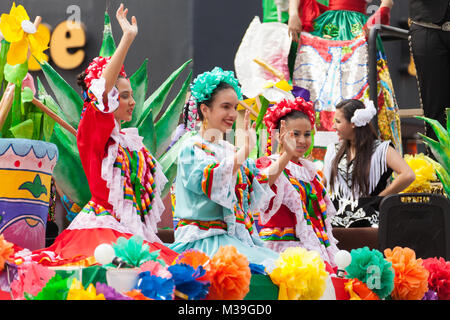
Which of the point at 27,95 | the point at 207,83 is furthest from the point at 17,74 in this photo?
the point at 207,83

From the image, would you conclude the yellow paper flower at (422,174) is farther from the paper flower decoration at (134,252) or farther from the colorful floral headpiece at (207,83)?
the paper flower decoration at (134,252)

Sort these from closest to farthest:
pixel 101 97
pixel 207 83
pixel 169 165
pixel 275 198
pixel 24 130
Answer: pixel 101 97, pixel 24 130, pixel 207 83, pixel 275 198, pixel 169 165

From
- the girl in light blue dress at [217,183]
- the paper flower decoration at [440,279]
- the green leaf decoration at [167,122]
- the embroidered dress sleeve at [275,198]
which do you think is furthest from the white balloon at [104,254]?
the green leaf decoration at [167,122]

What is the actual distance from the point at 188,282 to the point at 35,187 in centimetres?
94

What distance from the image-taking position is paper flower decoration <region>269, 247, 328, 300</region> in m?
2.49

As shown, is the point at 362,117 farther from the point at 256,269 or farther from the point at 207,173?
the point at 256,269

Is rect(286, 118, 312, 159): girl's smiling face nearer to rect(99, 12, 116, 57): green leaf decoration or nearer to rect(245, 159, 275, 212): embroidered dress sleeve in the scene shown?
rect(245, 159, 275, 212): embroidered dress sleeve

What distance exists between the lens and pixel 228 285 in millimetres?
2229

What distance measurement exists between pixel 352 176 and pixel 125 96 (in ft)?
5.97

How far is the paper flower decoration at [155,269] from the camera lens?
6.95 feet

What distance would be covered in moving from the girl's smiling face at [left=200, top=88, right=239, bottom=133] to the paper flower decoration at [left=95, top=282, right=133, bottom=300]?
135 cm

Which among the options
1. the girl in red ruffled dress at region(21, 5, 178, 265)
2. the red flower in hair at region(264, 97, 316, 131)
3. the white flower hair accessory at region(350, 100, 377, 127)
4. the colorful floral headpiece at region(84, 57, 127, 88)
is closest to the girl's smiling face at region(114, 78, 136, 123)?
the girl in red ruffled dress at region(21, 5, 178, 265)

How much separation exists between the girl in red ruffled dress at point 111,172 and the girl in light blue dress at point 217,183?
0.49 ft

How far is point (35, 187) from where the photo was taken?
2834 mm
